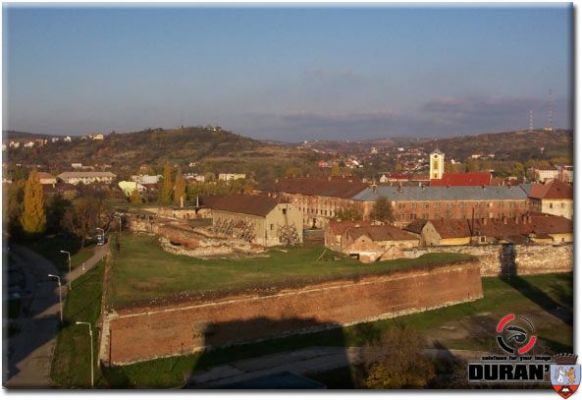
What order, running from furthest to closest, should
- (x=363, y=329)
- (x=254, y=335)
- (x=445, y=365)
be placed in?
(x=363, y=329) → (x=254, y=335) → (x=445, y=365)

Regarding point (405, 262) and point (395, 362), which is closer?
point (395, 362)

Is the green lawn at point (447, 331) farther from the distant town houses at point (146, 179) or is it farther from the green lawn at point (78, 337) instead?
the distant town houses at point (146, 179)

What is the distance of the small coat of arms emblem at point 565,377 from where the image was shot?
13320 millimetres

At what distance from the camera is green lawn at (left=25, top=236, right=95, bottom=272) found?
32.6m

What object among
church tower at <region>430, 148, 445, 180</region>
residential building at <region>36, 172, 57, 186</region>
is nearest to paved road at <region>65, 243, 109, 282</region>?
church tower at <region>430, 148, 445, 180</region>

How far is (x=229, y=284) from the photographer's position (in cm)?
1884

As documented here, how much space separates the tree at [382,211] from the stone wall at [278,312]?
14.0m

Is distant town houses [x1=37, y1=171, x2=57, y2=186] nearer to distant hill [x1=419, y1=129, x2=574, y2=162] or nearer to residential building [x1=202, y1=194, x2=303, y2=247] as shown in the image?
residential building [x1=202, y1=194, x2=303, y2=247]

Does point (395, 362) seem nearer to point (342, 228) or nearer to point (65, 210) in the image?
point (342, 228)

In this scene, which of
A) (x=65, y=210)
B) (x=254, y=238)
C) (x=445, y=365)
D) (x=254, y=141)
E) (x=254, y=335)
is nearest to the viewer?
(x=445, y=365)

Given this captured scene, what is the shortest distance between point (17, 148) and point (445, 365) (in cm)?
9387

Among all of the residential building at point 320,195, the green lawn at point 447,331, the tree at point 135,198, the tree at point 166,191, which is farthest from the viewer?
the tree at point 135,198

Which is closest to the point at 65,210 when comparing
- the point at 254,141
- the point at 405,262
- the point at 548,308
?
the point at 405,262

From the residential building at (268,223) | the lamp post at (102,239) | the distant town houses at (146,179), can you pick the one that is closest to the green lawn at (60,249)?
the lamp post at (102,239)
